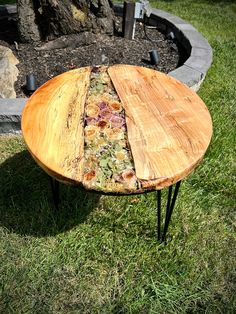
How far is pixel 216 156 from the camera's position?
127 inches

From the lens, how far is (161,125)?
1.95m

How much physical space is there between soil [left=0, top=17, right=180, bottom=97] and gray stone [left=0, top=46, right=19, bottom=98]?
0.38ft

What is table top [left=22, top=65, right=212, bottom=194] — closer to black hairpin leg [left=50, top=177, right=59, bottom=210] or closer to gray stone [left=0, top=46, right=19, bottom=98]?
black hairpin leg [left=50, top=177, right=59, bottom=210]

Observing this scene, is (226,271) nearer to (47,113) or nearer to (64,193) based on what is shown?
(64,193)

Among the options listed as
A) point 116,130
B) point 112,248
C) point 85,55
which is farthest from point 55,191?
point 85,55

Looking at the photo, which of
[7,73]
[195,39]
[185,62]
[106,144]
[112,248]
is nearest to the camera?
[106,144]

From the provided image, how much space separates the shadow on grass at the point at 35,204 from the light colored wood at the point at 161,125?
3.24 feet

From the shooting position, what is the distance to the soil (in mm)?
3992

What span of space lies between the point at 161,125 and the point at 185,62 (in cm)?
222

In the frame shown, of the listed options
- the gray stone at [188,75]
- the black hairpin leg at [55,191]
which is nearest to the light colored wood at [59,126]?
the black hairpin leg at [55,191]

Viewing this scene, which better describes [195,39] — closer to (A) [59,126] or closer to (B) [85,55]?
(B) [85,55]

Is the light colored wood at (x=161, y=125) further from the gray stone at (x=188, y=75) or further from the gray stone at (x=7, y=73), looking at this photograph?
the gray stone at (x=7, y=73)

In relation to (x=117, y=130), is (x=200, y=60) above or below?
below

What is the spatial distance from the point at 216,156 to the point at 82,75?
1.55 m
